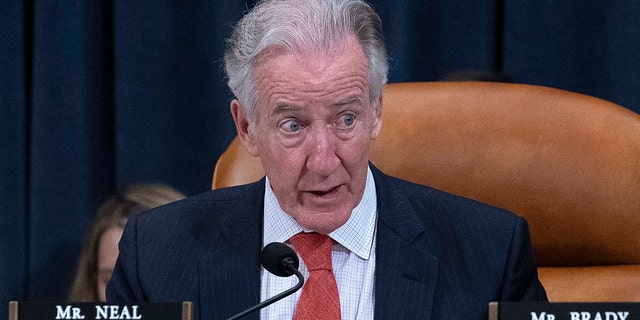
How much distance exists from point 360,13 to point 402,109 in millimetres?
302

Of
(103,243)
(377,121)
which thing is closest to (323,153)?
(377,121)

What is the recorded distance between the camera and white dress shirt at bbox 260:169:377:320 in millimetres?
1495

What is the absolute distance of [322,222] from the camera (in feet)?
4.75

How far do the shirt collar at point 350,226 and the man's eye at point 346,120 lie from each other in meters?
0.17

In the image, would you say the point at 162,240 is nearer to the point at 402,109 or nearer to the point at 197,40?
the point at 402,109

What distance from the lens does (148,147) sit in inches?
103

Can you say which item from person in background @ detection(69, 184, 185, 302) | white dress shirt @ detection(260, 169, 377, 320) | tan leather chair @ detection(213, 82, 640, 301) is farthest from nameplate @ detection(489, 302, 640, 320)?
person in background @ detection(69, 184, 185, 302)

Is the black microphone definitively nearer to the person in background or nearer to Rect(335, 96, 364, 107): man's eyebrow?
Rect(335, 96, 364, 107): man's eyebrow

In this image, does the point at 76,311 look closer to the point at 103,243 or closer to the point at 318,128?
the point at 318,128

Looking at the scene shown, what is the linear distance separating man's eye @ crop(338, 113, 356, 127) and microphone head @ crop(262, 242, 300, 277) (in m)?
0.22

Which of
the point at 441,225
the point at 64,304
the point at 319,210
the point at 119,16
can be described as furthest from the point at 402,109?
the point at 119,16

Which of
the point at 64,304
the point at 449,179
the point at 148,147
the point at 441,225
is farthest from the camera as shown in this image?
the point at 148,147

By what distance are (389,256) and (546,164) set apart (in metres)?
0.33

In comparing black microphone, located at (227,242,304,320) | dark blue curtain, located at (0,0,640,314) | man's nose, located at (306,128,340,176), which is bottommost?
black microphone, located at (227,242,304,320)
